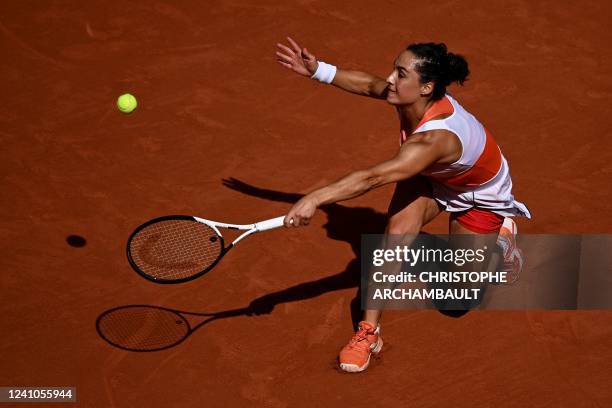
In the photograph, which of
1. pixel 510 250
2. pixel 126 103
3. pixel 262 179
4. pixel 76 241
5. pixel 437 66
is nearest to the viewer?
pixel 437 66

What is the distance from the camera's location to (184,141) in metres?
7.15

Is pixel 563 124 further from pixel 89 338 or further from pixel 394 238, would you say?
pixel 89 338

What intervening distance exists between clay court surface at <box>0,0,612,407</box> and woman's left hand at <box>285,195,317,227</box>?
1.09 metres


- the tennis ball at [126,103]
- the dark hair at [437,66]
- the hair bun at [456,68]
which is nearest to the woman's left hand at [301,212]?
the dark hair at [437,66]

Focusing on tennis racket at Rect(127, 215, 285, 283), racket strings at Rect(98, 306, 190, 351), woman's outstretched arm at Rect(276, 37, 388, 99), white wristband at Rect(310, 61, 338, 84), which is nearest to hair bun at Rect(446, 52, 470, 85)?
woman's outstretched arm at Rect(276, 37, 388, 99)

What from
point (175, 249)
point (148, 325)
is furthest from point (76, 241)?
point (148, 325)

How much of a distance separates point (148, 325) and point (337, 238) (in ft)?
4.97

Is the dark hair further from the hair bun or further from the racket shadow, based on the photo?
the racket shadow

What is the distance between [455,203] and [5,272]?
292 centimetres

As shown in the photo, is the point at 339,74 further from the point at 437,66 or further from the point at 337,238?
the point at 337,238

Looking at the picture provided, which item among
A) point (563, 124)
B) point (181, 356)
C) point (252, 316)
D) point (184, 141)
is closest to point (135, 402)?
point (181, 356)

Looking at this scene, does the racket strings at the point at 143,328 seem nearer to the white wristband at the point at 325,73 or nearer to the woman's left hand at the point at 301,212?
the woman's left hand at the point at 301,212

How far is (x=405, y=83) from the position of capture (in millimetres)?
5051

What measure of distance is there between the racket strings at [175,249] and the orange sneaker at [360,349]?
987mm
